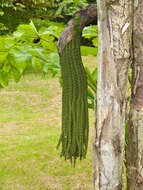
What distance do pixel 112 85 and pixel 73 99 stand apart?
15cm

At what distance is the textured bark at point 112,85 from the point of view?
3.52 feet

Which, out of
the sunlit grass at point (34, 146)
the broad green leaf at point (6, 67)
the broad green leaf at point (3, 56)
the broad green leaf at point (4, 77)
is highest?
the broad green leaf at point (3, 56)

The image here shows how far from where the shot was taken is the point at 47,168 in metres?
3.84

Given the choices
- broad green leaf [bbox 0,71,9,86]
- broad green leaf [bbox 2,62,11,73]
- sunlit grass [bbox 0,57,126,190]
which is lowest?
sunlit grass [bbox 0,57,126,190]

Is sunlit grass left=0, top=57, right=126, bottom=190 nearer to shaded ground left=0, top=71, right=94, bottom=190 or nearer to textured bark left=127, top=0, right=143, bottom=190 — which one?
shaded ground left=0, top=71, right=94, bottom=190

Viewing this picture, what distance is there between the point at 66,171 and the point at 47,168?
26 cm

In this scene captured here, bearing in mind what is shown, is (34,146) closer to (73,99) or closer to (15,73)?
(15,73)

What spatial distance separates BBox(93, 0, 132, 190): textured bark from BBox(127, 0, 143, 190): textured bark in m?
0.04

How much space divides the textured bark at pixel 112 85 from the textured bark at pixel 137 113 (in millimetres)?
38

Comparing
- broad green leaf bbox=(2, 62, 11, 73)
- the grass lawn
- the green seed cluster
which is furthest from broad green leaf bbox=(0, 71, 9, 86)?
the grass lawn

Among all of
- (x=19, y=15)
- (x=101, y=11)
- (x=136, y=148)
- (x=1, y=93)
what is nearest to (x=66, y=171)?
(x=136, y=148)

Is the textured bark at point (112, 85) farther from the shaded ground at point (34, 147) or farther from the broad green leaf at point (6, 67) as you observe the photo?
the shaded ground at point (34, 147)

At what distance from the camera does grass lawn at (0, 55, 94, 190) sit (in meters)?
3.53

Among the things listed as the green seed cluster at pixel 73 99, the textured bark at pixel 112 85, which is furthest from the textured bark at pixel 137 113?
the green seed cluster at pixel 73 99
